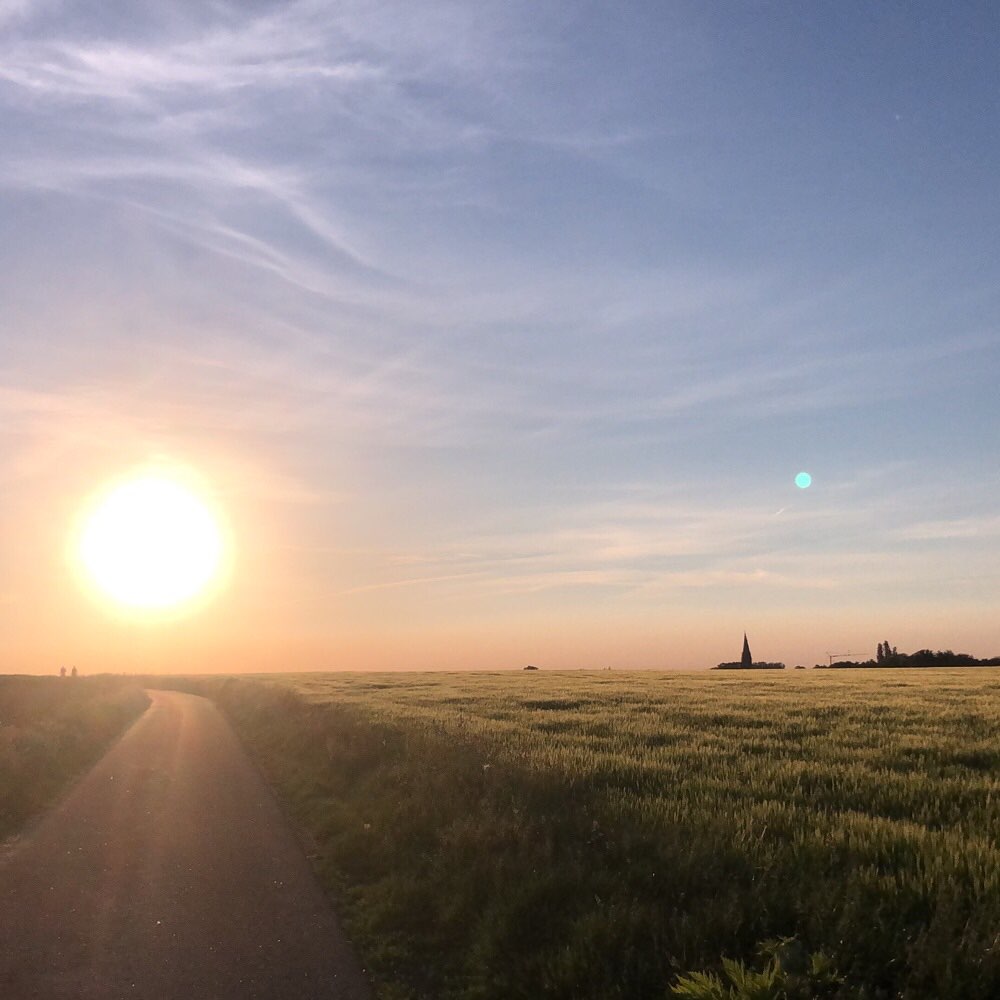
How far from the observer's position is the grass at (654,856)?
7.08 meters

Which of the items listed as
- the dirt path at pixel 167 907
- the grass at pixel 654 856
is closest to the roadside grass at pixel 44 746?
the dirt path at pixel 167 907

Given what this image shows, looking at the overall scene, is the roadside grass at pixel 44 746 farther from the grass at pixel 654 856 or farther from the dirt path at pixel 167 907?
the grass at pixel 654 856

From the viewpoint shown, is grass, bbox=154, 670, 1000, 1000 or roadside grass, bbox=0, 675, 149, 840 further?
roadside grass, bbox=0, 675, 149, 840

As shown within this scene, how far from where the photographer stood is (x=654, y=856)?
29.7 feet

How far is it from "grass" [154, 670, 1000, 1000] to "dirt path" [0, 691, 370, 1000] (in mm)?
621

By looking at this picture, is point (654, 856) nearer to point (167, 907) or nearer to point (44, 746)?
point (167, 907)

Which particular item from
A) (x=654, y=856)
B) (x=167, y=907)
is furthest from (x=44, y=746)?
(x=654, y=856)

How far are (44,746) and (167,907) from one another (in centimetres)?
1420

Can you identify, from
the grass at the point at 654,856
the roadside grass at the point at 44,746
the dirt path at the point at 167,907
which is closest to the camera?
the grass at the point at 654,856

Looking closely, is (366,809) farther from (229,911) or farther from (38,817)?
(38,817)

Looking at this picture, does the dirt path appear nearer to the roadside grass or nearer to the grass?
the grass

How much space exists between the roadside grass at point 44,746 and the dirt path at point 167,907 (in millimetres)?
908

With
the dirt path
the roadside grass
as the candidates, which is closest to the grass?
the dirt path

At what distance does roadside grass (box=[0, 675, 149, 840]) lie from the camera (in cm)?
1662
